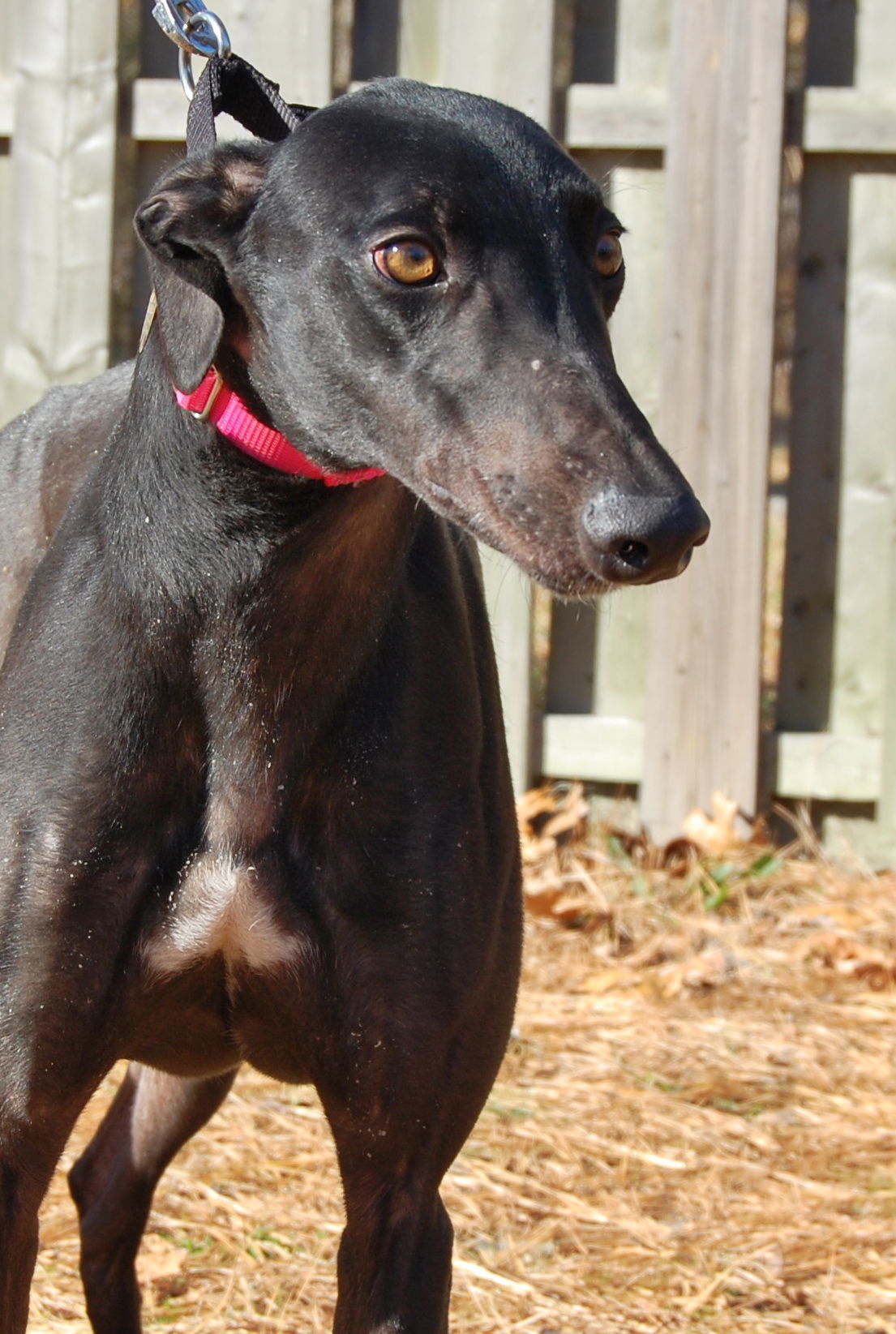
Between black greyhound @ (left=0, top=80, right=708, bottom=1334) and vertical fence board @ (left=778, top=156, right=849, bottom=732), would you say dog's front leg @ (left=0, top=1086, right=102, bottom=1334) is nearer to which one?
black greyhound @ (left=0, top=80, right=708, bottom=1334)

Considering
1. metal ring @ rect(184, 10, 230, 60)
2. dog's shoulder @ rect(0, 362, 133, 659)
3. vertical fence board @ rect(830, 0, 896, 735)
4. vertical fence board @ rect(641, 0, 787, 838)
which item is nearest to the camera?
metal ring @ rect(184, 10, 230, 60)

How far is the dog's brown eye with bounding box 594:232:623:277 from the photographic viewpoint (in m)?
2.15

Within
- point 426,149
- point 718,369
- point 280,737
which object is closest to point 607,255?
point 426,149

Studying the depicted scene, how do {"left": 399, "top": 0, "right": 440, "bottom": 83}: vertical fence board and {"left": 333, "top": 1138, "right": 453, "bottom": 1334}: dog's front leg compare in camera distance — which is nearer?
{"left": 333, "top": 1138, "right": 453, "bottom": 1334}: dog's front leg

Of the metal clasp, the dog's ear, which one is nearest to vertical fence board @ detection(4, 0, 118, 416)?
the metal clasp

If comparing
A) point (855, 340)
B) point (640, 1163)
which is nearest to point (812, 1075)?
point (640, 1163)

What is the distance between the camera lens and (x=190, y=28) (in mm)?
2629

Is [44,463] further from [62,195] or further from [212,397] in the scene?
[62,195]

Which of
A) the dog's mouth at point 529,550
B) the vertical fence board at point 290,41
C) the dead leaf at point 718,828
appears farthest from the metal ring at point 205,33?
the dead leaf at point 718,828

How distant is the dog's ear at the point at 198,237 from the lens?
2.16 m

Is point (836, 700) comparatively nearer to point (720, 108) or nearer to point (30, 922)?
point (720, 108)

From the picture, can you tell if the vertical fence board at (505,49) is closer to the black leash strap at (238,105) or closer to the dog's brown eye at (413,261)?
the black leash strap at (238,105)

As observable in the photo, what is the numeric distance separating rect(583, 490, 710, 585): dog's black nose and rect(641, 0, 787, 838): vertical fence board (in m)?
3.06

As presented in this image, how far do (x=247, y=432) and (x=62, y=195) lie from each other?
3.20 meters
